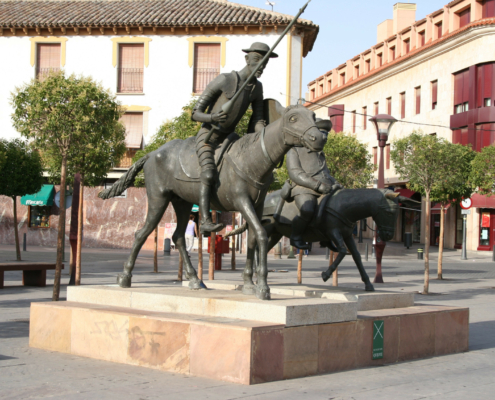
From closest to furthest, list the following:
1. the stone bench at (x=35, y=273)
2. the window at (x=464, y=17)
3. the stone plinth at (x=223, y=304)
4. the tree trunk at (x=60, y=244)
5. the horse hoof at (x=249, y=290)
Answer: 1. the stone plinth at (x=223, y=304)
2. the horse hoof at (x=249, y=290)
3. the tree trunk at (x=60, y=244)
4. the stone bench at (x=35, y=273)
5. the window at (x=464, y=17)

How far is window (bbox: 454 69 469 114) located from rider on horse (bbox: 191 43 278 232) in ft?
109

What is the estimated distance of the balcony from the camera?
3522 centimetres

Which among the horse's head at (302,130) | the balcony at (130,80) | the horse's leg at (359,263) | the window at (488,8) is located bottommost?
the horse's leg at (359,263)

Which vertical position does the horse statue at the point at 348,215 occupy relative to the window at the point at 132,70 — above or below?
below

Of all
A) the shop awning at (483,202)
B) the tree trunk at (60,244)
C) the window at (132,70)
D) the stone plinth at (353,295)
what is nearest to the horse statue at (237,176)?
the stone plinth at (353,295)

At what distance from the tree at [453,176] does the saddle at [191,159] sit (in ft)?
38.1

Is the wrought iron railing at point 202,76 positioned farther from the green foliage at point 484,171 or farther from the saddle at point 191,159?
the saddle at point 191,159

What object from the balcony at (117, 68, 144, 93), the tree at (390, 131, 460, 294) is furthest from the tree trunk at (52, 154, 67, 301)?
the balcony at (117, 68, 144, 93)

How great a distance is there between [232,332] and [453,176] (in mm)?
13638

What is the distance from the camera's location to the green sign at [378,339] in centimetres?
732

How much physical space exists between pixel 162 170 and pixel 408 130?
38299mm

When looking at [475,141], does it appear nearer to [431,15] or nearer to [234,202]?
[431,15]

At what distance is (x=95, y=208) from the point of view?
3231 centimetres

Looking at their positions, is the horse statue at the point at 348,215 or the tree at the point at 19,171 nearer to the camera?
→ the horse statue at the point at 348,215
